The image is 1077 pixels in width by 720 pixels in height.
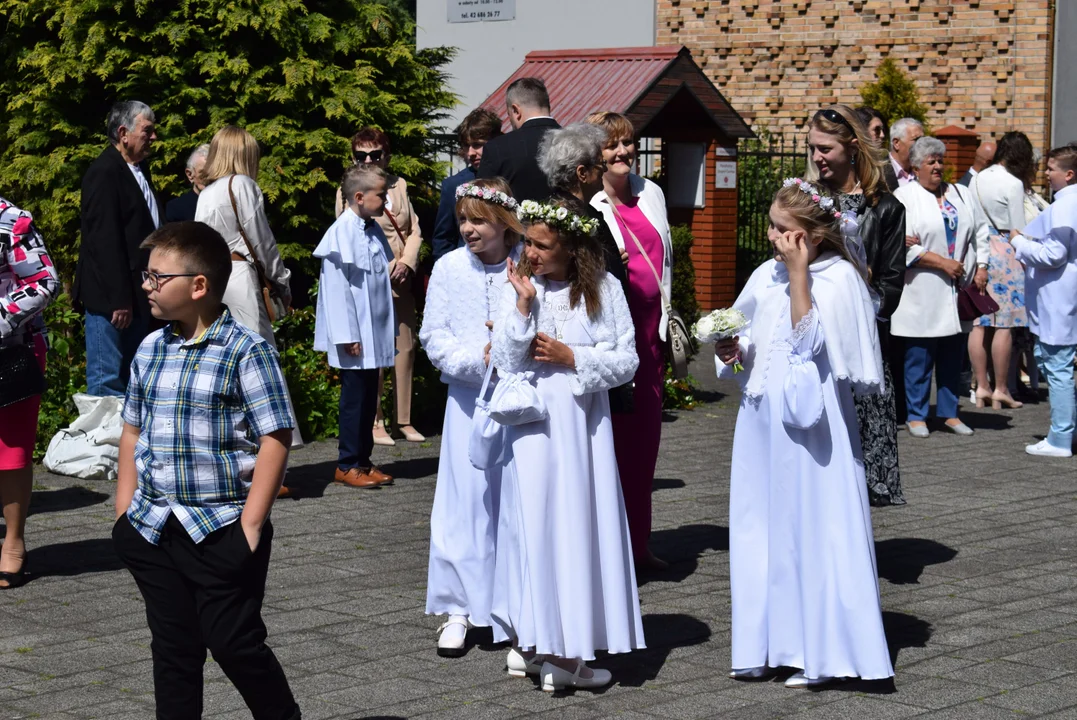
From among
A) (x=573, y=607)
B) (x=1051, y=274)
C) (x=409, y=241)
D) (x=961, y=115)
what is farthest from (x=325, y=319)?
(x=961, y=115)

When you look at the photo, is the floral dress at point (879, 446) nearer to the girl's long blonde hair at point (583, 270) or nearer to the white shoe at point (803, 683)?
the white shoe at point (803, 683)

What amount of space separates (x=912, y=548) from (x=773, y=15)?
1785cm

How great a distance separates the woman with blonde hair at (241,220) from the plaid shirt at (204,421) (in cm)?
397

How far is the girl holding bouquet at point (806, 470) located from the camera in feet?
17.5

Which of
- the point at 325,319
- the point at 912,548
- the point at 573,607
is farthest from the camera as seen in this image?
the point at 325,319

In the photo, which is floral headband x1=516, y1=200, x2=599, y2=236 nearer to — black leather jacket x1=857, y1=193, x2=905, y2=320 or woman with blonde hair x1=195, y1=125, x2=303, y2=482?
black leather jacket x1=857, y1=193, x2=905, y2=320

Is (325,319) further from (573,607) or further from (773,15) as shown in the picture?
(773,15)

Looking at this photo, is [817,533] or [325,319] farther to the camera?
[325,319]

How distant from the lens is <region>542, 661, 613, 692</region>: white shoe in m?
5.30

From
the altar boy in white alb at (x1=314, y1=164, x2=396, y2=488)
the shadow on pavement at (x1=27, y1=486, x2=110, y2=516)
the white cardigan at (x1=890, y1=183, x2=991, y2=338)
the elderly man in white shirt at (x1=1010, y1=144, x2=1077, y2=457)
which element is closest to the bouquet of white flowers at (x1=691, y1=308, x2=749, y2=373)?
the altar boy in white alb at (x1=314, y1=164, x2=396, y2=488)

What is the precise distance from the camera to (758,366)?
18.2 feet

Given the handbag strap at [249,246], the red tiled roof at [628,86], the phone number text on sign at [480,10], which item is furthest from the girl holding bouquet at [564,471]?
the phone number text on sign at [480,10]

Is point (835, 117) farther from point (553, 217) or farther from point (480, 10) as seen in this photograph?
point (480, 10)

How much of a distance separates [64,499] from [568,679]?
4256 millimetres
